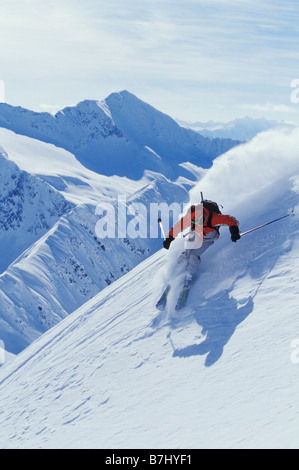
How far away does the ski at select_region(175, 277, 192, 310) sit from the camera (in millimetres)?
11552

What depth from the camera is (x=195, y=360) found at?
359 inches

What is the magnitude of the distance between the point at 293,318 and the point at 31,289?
13205 cm

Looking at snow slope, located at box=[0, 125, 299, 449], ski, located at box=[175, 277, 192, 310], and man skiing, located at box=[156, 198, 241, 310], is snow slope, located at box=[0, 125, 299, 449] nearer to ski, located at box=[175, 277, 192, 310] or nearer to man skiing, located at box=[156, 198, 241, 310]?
ski, located at box=[175, 277, 192, 310]

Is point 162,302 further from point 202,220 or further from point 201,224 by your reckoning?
point 202,220

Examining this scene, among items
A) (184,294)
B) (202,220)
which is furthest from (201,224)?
(184,294)

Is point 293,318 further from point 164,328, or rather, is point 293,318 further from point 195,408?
point 164,328

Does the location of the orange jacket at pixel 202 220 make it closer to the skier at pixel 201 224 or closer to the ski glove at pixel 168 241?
the skier at pixel 201 224

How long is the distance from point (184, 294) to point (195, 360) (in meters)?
2.78

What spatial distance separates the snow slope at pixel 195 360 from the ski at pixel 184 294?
19cm

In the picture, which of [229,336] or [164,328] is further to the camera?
[164,328]

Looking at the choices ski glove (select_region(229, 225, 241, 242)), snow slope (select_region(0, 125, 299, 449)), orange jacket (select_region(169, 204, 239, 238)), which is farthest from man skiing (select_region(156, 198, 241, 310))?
snow slope (select_region(0, 125, 299, 449))

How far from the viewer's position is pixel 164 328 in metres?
11.1

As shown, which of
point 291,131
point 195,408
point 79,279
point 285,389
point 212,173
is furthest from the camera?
point 79,279
